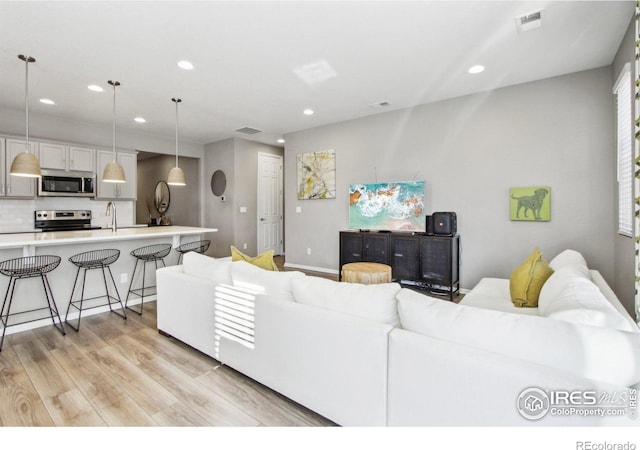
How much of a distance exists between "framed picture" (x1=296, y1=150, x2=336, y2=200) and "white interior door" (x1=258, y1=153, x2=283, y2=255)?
1433 millimetres

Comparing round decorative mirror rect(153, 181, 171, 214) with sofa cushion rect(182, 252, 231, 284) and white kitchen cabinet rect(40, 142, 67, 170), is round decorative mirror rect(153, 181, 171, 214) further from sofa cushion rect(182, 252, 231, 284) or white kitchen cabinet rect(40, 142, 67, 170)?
sofa cushion rect(182, 252, 231, 284)

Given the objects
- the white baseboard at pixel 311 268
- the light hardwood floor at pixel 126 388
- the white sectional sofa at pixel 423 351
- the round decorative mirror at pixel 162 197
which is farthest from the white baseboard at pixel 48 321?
the round decorative mirror at pixel 162 197

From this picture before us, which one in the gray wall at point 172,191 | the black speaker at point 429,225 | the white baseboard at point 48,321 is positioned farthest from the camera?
the gray wall at point 172,191

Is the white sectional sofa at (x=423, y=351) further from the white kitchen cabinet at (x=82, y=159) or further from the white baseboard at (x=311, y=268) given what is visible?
the white kitchen cabinet at (x=82, y=159)

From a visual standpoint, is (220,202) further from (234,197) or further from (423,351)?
(423,351)

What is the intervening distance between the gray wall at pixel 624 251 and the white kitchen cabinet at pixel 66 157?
22.1 ft

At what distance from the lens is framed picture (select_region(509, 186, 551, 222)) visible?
3701 mm

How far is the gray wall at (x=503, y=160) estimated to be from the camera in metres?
3.44

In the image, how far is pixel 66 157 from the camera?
492cm

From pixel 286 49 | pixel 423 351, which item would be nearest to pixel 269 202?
pixel 286 49

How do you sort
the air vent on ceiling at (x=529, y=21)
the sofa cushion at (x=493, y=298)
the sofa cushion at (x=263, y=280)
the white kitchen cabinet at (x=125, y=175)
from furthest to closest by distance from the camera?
the white kitchen cabinet at (x=125, y=175), the air vent on ceiling at (x=529, y=21), the sofa cushion at (x=493, y=298), the sofa cushion at (x=263, y=280)

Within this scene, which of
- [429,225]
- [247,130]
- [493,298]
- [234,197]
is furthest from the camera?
[234,197]

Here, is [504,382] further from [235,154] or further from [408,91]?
[235,154]

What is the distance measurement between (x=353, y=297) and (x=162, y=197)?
25.1ft
